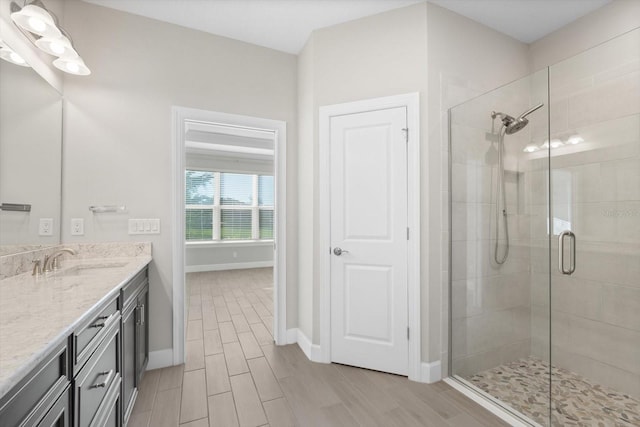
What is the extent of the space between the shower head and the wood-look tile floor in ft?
6.50

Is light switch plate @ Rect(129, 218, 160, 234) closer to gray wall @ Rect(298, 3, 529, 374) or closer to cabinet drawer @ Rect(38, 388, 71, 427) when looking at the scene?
gray wall @ Rect(298, 3, 529, 374)

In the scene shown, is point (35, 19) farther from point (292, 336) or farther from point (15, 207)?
point (292, 336)

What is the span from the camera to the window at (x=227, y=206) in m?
6.50

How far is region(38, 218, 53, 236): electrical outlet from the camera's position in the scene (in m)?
1.90

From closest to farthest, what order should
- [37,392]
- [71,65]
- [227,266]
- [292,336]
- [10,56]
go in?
[37,392] → [10,56] → [71,65] → [292,336] → [227,266]

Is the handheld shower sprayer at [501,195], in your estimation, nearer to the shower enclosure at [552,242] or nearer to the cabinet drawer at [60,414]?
the shower enclosure at [552,242]

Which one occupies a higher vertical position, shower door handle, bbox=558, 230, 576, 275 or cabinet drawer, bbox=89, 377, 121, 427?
shower door handle, bbox=558, 230, 576, 275

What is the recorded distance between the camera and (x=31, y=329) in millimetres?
845

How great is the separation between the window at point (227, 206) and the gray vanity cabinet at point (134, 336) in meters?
4.48

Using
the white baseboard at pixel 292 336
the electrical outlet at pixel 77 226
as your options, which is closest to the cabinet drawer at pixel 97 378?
the electrical outlet at pixel 77 226

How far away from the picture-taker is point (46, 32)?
5.57 feet

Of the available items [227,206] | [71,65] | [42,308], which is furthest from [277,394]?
[227,206]

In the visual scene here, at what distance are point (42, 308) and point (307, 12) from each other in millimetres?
2545

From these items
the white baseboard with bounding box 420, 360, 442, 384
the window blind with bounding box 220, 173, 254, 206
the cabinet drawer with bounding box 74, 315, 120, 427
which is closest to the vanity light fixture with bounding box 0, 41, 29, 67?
the cabinet drawer with bounding box 74, 315, 120, 427
